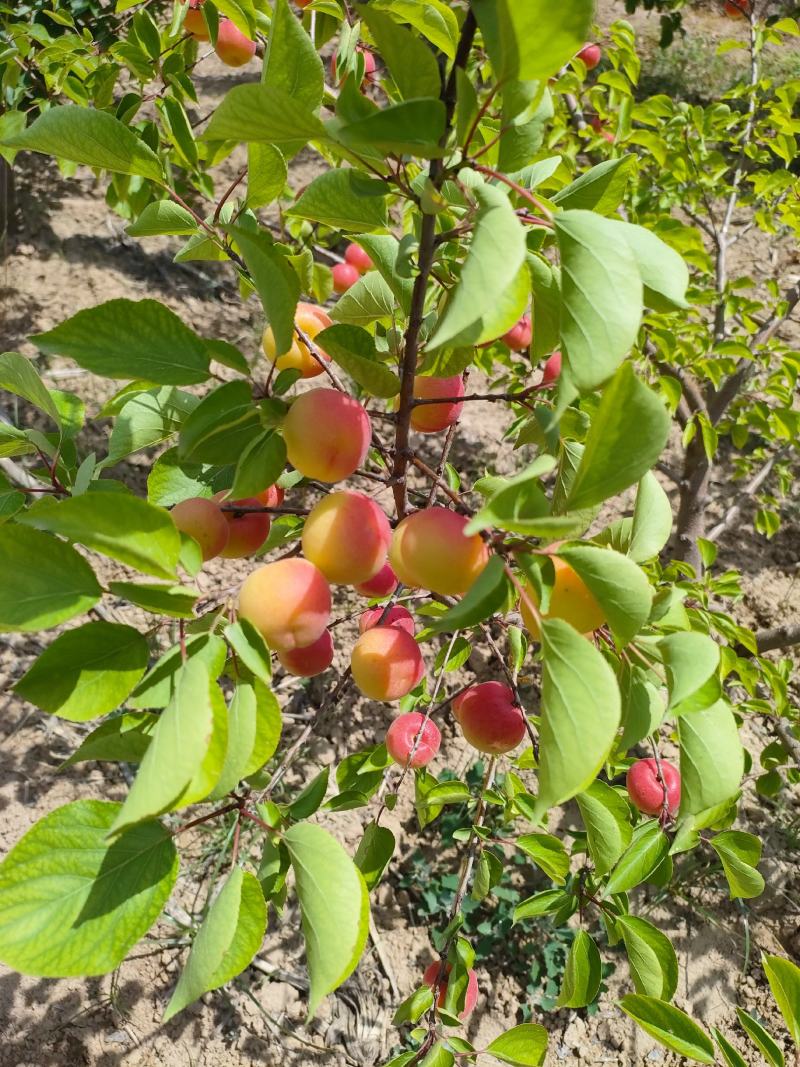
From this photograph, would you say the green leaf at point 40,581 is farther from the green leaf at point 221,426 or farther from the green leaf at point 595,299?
the green leaf at point 595,299

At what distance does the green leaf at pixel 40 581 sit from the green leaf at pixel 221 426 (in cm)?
11

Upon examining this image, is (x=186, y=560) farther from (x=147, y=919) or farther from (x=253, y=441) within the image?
(x=147, y=919)

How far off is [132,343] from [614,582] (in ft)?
1.25

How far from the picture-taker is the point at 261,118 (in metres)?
0.48

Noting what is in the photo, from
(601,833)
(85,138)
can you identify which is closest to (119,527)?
(85,138)

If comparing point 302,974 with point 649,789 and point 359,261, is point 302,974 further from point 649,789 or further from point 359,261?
point 359,261

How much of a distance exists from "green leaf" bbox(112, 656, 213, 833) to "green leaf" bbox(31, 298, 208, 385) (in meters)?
0.23

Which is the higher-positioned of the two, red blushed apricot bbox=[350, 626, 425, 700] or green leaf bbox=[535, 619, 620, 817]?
green leaf bbox=[535, 619, 620, 817]

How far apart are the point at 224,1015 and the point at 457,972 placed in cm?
75

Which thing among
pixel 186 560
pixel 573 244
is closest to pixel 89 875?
pixel 186 560

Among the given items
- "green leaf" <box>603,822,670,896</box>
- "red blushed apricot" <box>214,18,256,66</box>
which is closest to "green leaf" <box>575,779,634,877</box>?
"green leaf" <box>603,822,670,896</box>

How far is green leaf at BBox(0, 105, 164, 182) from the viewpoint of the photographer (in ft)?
1.84

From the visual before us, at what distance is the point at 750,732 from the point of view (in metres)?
2.09

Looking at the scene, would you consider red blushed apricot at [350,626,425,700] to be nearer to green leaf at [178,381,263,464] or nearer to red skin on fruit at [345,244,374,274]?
green leaf at [178,381,263,464]
